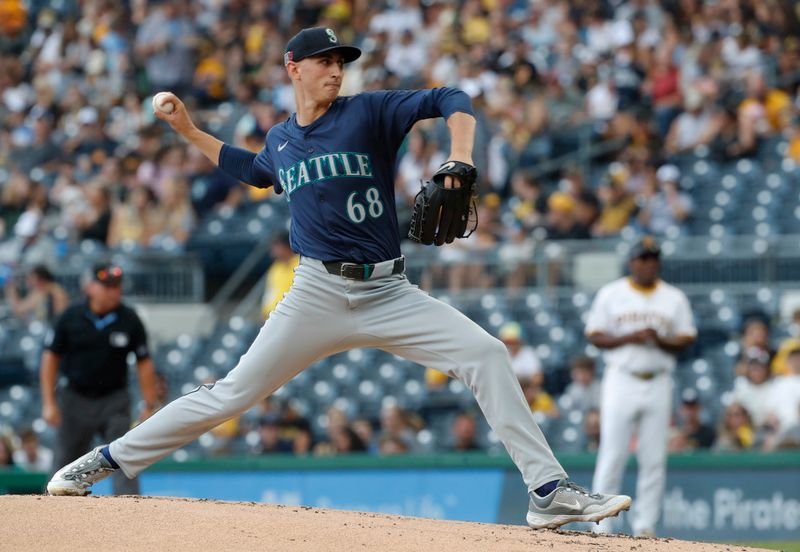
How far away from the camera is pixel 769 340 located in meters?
11.7

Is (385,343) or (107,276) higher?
(107,276)

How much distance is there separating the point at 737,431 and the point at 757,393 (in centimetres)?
39

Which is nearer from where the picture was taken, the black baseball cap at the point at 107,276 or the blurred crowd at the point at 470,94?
the black baseball cap at the point at 107,276

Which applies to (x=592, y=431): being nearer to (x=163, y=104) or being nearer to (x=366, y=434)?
(x=366, y=434)

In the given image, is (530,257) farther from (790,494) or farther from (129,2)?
(129,2)

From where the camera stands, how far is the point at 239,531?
5223 mm

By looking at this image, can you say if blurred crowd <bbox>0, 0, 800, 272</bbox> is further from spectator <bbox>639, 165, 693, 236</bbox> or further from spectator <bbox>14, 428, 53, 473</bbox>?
spectator <bbox>14, 428, 53, 473</bbox>

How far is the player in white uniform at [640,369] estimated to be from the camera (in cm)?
878

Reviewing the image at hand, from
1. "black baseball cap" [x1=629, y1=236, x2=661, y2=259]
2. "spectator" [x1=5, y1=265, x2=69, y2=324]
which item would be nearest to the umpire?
"black baseball cap" [x1=629, y1=236, x2=661, y2=259]

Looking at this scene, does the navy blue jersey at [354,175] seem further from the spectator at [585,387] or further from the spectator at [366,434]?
the spectator at [585,387]

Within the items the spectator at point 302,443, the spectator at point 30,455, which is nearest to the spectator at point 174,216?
the spectator at point 30,455

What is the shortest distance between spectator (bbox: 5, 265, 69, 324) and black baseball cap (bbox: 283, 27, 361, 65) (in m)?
8.15

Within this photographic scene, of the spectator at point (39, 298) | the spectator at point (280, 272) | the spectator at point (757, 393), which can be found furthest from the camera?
the spectator at point (39, 298)

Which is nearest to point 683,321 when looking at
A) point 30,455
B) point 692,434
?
point 692,434
